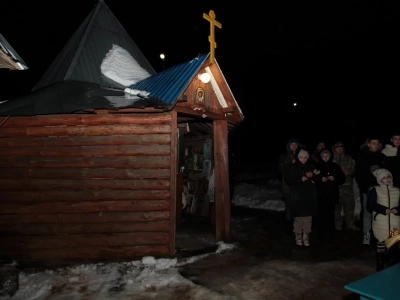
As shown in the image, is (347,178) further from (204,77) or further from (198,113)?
(204,77)

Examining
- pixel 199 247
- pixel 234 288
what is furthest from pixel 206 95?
pixel 234 288

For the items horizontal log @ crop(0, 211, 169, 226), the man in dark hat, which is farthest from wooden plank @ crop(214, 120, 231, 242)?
Answer: the man in dark hat

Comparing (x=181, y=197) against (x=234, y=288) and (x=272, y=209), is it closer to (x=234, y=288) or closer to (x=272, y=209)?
(x=272, y=209)

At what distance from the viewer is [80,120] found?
6.39 meters

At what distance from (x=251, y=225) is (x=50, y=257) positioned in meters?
5.60

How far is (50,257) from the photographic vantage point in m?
6.30

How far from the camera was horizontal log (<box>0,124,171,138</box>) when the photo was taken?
251 inches

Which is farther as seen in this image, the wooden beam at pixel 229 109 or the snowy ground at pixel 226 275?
the wooden beam at pixel 229 109

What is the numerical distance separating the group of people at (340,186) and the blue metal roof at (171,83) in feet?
9.59

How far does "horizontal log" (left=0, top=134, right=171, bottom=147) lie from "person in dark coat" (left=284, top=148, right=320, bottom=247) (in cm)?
282

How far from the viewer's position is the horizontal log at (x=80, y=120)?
6375 mm

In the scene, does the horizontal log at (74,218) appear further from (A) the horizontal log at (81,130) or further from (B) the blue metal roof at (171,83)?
(B) the blue metal roof at (171,83)

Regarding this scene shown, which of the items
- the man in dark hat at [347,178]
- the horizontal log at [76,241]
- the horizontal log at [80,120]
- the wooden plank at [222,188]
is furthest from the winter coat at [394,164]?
the horizontal log at [76,241]

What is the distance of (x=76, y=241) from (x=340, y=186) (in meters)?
6.28
